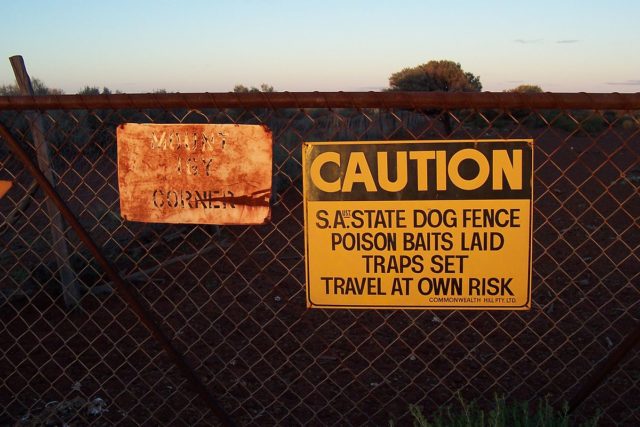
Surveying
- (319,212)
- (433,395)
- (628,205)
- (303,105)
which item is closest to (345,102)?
(303,105)

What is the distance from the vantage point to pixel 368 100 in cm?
282

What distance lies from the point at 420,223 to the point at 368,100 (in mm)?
548

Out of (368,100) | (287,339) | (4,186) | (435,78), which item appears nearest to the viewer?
(368,100)

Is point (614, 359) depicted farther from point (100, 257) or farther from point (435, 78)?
point (435, 78)

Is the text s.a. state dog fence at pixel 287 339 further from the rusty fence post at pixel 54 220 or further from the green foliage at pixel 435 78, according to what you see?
the green foliage at pixel 435 78

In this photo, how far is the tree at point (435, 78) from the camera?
116 ft

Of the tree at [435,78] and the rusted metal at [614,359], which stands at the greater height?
the tree at [435,78]

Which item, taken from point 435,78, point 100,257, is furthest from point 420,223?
point 435,78

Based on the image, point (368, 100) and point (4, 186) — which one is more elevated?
point (368, 100)

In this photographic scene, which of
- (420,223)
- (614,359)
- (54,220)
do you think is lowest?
(614,359)

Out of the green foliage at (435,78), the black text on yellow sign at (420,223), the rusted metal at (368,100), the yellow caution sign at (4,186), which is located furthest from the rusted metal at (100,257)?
the green foliage at (435,78)

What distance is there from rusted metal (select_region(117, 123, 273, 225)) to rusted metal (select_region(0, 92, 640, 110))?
0.35 ft

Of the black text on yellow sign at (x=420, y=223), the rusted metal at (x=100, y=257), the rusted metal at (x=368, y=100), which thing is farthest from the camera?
the rusted metal at (x=100, y=257)

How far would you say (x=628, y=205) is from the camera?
32.4 feet
